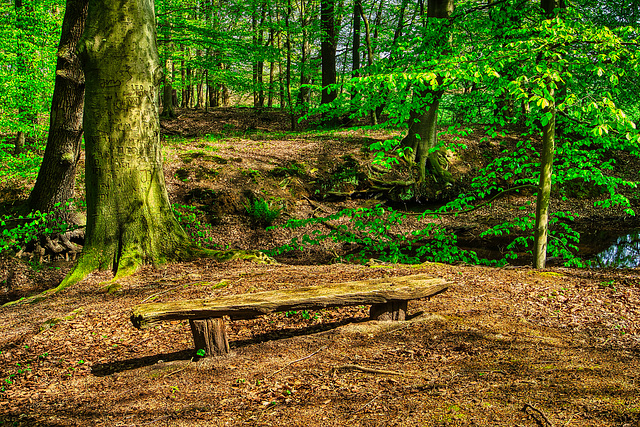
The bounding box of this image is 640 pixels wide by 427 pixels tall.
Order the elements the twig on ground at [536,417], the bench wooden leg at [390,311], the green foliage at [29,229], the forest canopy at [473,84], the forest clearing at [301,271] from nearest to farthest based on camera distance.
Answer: the twig on ground at [536,417] → the forest clearing at [301,271] → the bench wooden leg at [390,311] → the forest canopy at [473,84] → the green foliage at [29,229]

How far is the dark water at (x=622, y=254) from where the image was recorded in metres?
8.49

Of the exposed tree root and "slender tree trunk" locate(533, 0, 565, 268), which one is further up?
"slender tree trunk" locate(533, 0, 565, 268)

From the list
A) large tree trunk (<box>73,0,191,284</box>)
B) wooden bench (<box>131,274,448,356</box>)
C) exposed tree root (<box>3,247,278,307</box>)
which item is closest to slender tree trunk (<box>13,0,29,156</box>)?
large tree trunk (<box>73,0,191,284</box>)

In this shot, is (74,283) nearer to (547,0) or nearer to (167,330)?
(167,330)

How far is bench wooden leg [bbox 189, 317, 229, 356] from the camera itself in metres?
3.35

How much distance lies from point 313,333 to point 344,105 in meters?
3.59

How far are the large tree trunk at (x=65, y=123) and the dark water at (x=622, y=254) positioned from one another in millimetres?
10964

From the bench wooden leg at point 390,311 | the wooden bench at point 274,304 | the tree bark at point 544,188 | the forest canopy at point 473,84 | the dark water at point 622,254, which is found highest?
the forest canopy at point 473,84

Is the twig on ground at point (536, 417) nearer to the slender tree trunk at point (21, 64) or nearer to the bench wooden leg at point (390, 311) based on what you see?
the bench wooden leg at point (390, 311)

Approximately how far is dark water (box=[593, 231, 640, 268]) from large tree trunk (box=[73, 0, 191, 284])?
8.85 metres

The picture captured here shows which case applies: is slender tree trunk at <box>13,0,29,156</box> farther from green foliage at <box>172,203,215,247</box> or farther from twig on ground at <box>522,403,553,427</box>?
twig on ground at <box>522,403,553,427</box>

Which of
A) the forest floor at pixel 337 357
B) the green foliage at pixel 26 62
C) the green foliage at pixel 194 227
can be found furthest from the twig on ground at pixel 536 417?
the green foliage at pixel 26 62

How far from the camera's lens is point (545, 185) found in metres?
5.58

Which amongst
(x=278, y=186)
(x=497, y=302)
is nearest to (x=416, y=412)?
(x=497, y=302)
